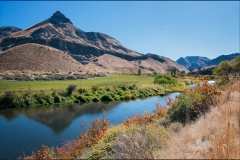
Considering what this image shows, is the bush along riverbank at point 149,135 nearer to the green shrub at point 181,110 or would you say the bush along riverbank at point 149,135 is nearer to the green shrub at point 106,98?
the green shrub at point 181,110

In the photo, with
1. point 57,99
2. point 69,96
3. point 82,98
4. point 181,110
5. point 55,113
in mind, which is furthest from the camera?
point 69,96

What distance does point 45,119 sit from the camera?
2078 centimetres

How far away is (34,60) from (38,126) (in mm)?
71271

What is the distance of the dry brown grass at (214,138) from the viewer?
282cm

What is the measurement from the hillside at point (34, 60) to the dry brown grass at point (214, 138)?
7868 centimetres

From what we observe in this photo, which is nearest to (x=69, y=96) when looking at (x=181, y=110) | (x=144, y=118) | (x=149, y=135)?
(x=144, y=118)

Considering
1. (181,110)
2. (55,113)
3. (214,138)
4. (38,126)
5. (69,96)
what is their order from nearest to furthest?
1. (214,138)
2. (181,110)
3. (38,126)
4. (55,113)
5. (69,96)

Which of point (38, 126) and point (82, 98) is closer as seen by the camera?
point (38, 126)

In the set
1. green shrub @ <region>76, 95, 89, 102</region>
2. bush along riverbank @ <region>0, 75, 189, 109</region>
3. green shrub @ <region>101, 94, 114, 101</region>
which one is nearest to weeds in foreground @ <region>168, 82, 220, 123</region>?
green shrub @ <region>76, 95, 89, 102</region>

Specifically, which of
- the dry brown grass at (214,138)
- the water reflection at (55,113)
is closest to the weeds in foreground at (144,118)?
the dry brown grass at (214,138)

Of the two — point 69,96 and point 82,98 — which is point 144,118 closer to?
point 82,98

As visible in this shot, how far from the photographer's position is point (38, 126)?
18.2m

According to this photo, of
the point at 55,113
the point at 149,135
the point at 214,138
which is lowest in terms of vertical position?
the point at 55,113

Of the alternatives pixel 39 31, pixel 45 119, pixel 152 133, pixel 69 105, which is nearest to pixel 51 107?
pixel 69 105
